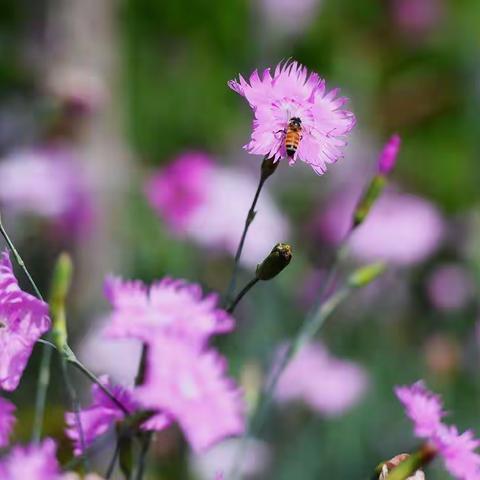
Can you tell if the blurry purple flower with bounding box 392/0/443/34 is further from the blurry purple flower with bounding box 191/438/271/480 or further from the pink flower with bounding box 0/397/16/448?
the pink flower with bounding box 0/397/16/448

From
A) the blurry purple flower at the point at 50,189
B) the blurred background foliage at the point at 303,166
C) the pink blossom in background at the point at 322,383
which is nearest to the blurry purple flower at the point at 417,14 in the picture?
the blurred background foliage at the point at 303,166

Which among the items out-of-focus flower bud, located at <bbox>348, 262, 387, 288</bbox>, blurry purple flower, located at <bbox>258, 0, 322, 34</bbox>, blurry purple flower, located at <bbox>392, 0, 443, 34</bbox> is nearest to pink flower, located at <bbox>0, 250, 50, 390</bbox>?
out-of-focus flower bud, located at <bbox>348, 262, 387, 288</bbox>

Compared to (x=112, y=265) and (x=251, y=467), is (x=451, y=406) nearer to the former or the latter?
(x=251, y=467)

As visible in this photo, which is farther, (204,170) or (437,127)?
(437,127)

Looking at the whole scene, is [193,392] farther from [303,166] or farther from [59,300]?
[303,166]

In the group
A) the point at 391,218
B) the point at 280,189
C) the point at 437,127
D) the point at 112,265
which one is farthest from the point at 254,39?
the point at 437,127

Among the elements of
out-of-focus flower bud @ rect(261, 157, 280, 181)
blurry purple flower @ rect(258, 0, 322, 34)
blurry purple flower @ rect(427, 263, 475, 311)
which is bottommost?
out-of-focus flower bud @ rect(261, 157, 280, 181)

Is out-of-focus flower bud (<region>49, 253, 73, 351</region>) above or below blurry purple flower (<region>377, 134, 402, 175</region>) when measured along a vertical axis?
below
